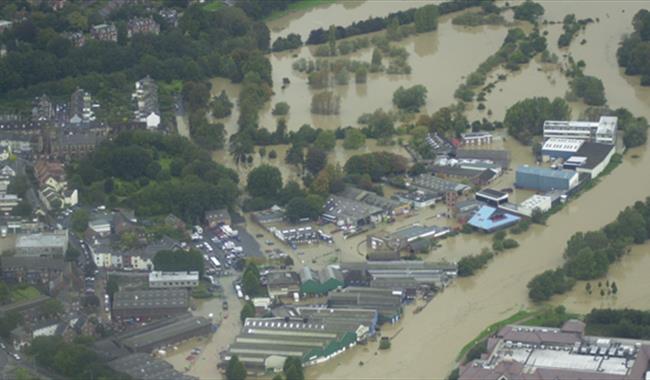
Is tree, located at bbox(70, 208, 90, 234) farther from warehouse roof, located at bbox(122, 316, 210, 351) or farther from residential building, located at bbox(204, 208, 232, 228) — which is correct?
warehouse roof, located at bbox(122, 316, 210, 351)

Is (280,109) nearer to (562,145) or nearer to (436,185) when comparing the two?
(436,185)

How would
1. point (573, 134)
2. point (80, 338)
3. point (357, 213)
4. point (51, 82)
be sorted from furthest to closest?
1. point (51, 82)
2. point (573, 134)
3. point (357, 213)
4. point (80, 338)

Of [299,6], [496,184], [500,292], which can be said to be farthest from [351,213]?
[299,6]

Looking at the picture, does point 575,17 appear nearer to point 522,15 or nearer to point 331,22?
point 522,15

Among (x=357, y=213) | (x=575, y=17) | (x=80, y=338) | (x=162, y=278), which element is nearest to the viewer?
(x=80, y=338)

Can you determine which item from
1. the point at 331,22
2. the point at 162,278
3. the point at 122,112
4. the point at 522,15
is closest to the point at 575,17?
the point at 522,15
